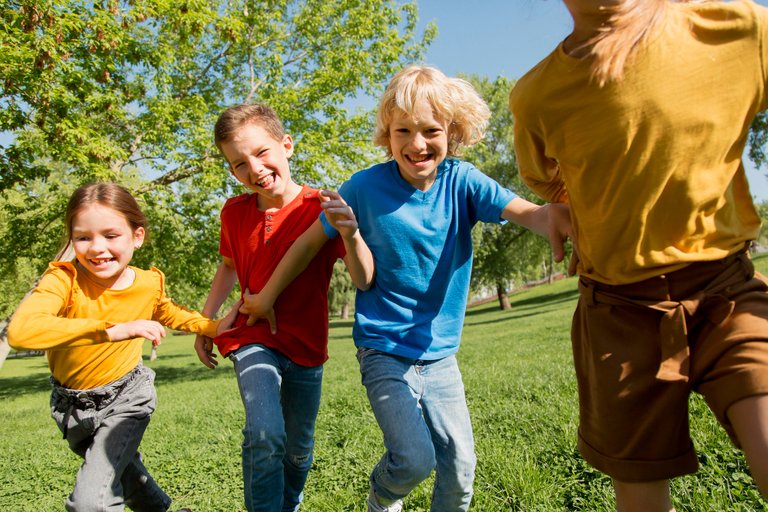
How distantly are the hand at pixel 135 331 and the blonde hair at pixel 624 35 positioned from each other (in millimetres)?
2253

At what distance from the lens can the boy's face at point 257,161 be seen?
10.9ft

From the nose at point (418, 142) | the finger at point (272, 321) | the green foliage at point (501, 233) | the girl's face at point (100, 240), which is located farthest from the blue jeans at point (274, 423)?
the green foliage at point (501, 233)

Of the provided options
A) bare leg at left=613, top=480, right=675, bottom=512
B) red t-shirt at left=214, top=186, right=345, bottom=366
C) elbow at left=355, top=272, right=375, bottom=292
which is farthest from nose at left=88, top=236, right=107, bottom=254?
bare leg at left=613, top=480, right=675, bottom=512

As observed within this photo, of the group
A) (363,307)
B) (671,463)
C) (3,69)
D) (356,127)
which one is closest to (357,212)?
(363,307)

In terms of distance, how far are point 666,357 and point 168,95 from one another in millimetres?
13843

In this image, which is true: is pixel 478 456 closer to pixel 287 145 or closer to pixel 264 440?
pixel 264 440

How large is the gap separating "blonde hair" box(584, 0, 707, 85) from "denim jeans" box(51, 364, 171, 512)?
113 inches

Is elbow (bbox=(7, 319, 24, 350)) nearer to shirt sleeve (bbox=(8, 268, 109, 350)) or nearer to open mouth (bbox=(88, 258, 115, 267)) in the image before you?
shirt sleeve (bbox=(8, 268, 109, 350))

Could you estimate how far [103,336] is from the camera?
9.49 feet

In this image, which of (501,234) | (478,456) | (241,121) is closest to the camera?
(241,121)

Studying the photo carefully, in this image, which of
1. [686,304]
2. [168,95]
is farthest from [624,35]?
[168,95]

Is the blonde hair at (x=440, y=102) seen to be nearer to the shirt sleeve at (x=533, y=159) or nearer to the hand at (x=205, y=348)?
the shirt sleeve at (x=533, y=159)

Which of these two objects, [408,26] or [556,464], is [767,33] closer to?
[556,464]

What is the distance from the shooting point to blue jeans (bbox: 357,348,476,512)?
264cm
